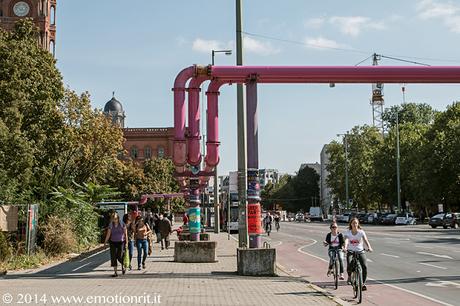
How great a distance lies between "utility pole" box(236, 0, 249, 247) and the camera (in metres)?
18.2

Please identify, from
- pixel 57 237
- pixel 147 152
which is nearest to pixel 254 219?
pixel 57 237

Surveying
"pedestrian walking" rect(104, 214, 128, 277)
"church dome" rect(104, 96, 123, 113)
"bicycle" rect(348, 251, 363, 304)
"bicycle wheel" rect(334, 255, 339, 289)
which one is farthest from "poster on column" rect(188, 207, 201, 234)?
"church dome" rect(104, 96, 123, 113)

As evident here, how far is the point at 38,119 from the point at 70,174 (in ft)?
34.7

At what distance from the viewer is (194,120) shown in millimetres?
20344

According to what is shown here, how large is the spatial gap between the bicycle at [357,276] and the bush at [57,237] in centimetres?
1370

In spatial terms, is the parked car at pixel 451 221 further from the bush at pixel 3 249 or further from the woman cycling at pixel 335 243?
the bush at pixel 3 249

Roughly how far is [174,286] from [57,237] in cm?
1118

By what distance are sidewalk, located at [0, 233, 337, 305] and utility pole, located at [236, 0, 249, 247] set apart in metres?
1.19

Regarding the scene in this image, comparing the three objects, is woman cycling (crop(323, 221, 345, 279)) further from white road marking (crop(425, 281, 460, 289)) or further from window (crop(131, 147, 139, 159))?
window (crop(131, 147, 139, 159))

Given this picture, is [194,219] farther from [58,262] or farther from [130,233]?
[58,262]

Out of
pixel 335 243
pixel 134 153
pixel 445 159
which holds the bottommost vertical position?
pixel 335 243

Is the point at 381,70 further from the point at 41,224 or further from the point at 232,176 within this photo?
the point at 232,176

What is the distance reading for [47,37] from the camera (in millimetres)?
77750

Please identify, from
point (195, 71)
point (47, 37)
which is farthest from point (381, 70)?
point (47, 37)
